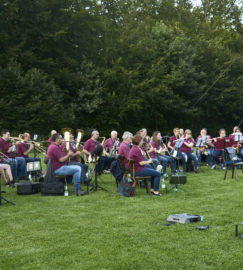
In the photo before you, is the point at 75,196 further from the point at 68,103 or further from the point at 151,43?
the point at 151,43

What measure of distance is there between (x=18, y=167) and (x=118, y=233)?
6.88m

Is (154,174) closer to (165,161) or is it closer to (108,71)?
(165,161)

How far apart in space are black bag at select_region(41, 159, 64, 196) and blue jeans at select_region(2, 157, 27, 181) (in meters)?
2.29

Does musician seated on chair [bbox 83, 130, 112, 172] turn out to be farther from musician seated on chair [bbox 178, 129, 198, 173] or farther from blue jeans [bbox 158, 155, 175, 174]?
musician seated on chair [bbox 178, 129, 198, 173]

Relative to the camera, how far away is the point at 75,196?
959 centimetres

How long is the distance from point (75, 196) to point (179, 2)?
40.1 metres

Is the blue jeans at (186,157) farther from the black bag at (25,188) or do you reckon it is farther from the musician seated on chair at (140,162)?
the black bag at (25,188)

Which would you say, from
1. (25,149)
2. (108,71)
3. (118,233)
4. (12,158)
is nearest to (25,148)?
(25,149)

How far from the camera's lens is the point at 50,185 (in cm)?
970

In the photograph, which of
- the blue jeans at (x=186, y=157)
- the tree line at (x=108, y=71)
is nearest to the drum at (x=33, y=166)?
the blue jeans at (x=186, y=157)

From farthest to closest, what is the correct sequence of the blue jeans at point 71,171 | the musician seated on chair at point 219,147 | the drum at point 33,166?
the musician seated on chair at point 219,147 < the drum at point 33,166 < the blue jeans at point 71,171

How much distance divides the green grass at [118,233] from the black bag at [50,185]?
0.92 feet

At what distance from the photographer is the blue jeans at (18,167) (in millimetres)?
11669

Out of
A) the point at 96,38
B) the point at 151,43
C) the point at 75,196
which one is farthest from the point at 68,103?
the point at 75,196
